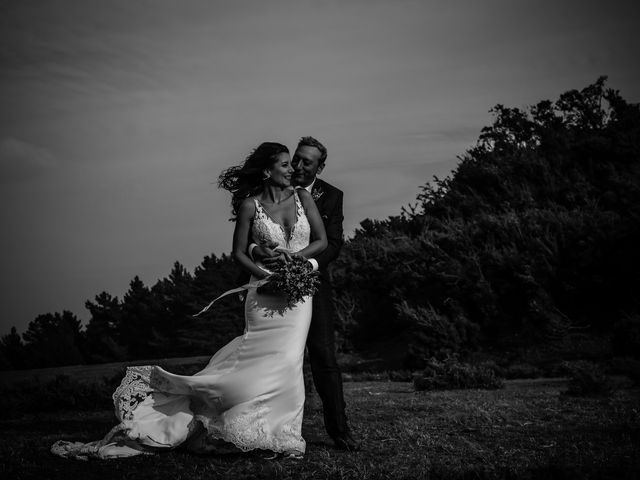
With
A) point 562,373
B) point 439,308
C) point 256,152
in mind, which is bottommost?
point 562,373

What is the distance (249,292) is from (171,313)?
886 inches

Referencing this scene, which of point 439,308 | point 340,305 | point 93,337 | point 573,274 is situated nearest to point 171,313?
point 93,337

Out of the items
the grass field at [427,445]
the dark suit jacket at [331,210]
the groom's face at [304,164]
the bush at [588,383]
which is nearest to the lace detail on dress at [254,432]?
the grass field at [427,445]

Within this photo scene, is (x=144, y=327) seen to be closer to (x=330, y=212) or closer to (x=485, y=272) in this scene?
(x=485, y=272)

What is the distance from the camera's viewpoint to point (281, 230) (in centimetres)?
629

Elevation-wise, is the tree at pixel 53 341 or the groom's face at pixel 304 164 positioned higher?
the groom's face at pixel 304 164

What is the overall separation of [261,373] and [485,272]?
1410 cm

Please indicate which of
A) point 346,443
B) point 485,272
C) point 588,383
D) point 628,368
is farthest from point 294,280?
point 485,272

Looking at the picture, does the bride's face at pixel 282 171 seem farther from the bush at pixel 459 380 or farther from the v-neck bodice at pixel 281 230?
the bush at pixel 459 380

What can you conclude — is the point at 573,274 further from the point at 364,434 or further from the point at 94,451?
the point at 94,451

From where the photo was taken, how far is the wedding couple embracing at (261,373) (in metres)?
5.74

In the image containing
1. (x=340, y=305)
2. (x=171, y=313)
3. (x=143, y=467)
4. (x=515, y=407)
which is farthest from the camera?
(x=171, y=313)

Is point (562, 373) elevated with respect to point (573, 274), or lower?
lower

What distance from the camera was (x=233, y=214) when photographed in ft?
22.4
